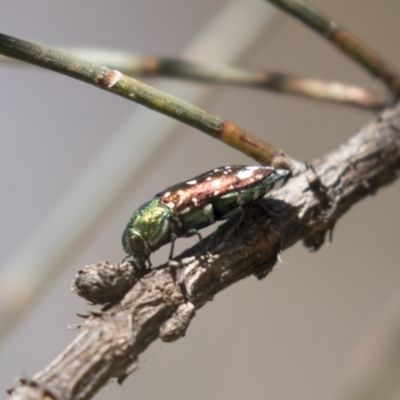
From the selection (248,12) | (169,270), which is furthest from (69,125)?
(169,270)

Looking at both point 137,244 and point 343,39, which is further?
point 343,39

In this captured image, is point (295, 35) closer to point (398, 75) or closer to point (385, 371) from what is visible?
point (398, 75)

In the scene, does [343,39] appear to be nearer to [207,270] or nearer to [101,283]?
[207,270]

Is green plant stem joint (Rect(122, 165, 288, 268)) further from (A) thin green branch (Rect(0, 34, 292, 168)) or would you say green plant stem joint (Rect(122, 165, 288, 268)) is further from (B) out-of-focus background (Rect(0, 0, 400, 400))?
(B) out-of-focus background (Rect(0, 0, 400, 400))

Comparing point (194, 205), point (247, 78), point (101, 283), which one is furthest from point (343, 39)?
point (101, 283)

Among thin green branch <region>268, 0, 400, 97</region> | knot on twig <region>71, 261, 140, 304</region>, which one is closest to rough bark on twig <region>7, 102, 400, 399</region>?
knot on twig <region>71, 261, 140, 304</region>

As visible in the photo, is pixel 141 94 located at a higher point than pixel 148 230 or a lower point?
higher
